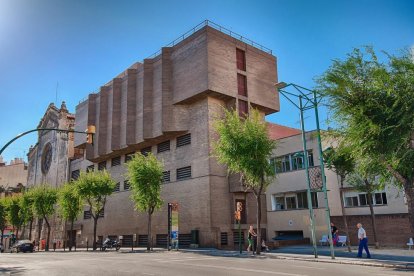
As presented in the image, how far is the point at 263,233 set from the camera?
36.9 meters

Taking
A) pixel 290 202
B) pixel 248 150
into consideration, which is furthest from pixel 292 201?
pixel 248 150

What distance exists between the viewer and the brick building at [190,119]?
34.4 m

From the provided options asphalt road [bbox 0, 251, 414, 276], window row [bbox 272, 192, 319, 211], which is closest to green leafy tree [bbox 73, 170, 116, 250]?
window row [bbox 272, 192, 319, 211]

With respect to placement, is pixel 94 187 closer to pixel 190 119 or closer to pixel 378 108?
pixel 190 119

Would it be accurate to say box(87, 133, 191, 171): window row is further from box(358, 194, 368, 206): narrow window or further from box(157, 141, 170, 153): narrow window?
box(358, 194, 368, 206): narrow window

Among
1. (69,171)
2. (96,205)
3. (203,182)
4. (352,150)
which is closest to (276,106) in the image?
(203,182)

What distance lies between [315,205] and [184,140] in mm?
14318

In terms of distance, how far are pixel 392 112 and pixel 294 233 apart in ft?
73.7

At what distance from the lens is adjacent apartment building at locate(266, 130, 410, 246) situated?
27078mm

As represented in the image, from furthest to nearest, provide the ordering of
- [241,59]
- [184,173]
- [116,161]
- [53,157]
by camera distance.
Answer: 1. [53,157]
2. [116,161]
3. [241,59]
4. [184,173]

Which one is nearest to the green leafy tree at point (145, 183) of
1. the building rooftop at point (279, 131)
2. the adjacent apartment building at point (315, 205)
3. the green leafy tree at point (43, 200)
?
the adjacent apartment building at point (315, 205)

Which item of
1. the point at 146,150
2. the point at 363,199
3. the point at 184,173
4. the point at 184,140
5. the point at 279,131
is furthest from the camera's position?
the point at 279,131

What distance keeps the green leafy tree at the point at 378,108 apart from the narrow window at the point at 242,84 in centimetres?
2203

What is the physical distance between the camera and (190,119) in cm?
3734
